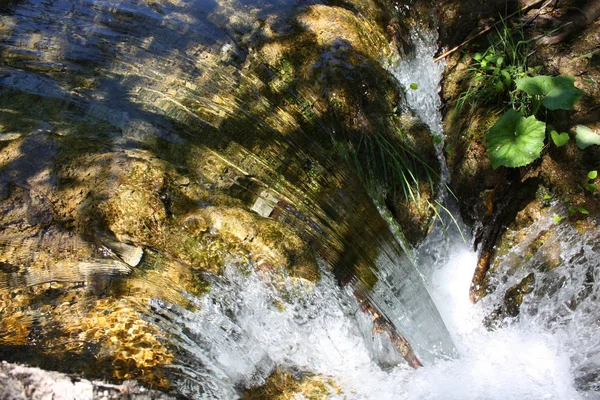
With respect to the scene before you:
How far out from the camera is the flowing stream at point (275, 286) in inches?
93.4

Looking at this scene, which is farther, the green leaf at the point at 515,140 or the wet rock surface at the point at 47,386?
the green leaf at the point at 515,140

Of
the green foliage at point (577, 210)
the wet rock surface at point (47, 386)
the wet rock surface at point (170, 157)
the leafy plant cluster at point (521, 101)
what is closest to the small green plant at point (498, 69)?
the leafy plant cluster at point (521, 101)

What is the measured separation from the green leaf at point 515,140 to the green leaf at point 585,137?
7.4 inches

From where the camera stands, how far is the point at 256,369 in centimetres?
239

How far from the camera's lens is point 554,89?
2619 mm

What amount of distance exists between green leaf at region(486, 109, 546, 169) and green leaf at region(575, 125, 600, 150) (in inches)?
7.4

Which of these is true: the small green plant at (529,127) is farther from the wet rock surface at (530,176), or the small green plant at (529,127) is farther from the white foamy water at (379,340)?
the white foamy water at (379,340)

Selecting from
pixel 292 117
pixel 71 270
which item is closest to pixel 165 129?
pixel 292 117

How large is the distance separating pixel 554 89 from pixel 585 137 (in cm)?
30

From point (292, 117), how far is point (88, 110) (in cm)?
114

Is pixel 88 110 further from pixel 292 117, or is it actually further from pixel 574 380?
pixel 574 380

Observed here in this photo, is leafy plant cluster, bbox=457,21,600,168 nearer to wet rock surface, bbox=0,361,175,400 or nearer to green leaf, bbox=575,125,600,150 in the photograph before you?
green leaf, bbox=575,125,600,150

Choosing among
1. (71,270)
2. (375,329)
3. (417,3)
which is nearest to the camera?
(71,270)

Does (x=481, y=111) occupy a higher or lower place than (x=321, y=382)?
higher
